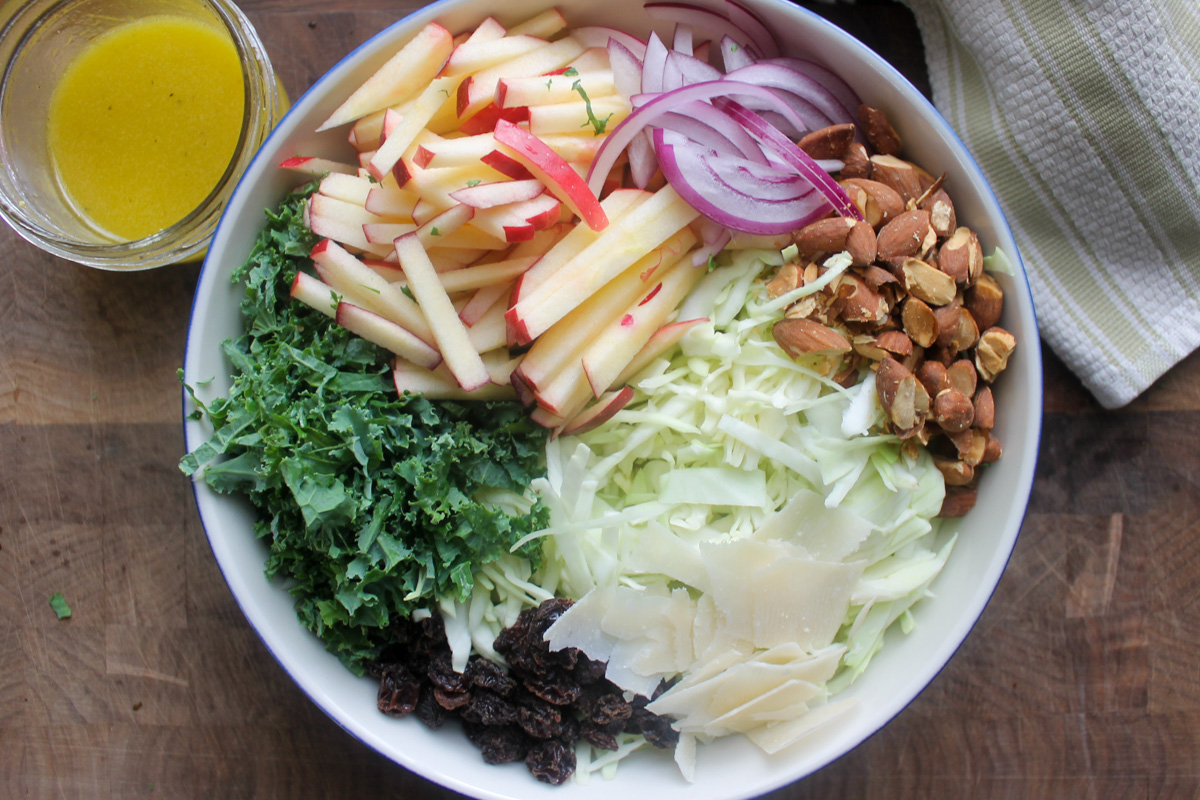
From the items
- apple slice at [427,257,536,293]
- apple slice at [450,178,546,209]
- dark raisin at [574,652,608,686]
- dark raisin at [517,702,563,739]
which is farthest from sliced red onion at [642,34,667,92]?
dark raisin at [517,702,563,739]

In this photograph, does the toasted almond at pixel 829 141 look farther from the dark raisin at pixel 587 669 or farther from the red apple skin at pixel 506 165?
the dark raisin at pixel 587 669

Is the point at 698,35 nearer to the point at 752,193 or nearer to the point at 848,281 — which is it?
the point at 752,193

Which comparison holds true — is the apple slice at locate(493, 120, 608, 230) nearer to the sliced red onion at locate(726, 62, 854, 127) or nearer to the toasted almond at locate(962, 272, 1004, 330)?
the sliced red onion at locate(726, 62, 854, 127)

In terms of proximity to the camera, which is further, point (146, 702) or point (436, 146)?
point (146, 702)

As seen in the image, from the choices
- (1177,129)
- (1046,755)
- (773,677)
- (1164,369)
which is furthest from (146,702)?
(1177,129)

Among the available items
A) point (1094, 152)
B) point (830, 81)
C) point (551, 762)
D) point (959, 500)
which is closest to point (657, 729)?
point (551, 762)

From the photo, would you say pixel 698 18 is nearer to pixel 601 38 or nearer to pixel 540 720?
pixel 601 38
